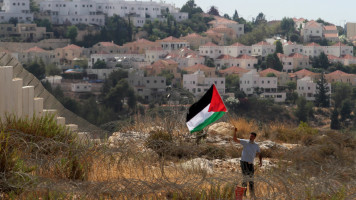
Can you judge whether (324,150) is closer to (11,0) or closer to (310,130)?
(310,130)

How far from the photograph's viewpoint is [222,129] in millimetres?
13445

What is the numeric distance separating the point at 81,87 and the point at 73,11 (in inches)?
1377

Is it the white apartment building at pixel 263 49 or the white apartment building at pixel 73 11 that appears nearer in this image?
the white apartment building at pixel 263 49

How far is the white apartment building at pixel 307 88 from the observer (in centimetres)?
7544

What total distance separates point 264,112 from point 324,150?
174ft

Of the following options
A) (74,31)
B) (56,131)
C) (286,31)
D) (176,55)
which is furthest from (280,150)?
(286,31)

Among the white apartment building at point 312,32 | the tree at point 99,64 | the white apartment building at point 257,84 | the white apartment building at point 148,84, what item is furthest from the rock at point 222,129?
the white apartment building at point 312,32

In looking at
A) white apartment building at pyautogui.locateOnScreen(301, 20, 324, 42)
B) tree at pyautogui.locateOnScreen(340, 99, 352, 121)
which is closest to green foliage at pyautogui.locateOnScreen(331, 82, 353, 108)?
tree at pyautogui.locateOnScreen(340, 99, 352, 121)

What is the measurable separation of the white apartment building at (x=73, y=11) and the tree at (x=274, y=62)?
24.1 m

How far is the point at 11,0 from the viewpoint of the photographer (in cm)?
10131

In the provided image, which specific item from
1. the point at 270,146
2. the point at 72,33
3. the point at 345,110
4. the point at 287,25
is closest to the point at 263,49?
the point at 287,25

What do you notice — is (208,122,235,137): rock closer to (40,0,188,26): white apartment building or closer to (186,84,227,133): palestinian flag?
(186,84,227,133): palestinian flag

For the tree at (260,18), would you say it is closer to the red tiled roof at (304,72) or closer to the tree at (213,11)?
the tree at (213,11)

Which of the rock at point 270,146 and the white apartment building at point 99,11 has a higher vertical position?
the white apartment building at point 99,11
